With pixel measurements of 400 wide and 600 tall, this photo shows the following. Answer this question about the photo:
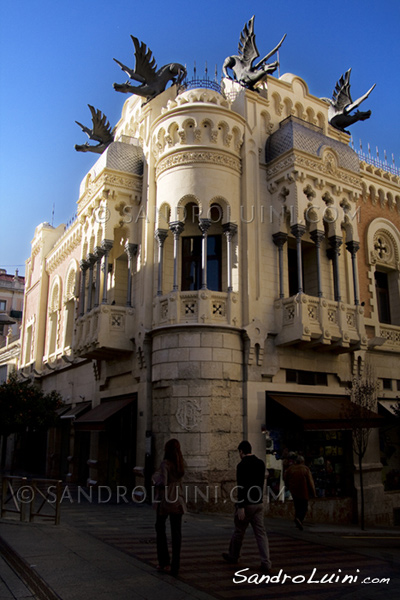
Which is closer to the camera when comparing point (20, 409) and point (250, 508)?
point (250, 508)

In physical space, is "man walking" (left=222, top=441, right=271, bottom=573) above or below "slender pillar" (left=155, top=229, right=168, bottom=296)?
below

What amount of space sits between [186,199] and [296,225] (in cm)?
343

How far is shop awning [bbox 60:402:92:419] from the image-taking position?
65.8 ft

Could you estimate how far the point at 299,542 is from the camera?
980cm

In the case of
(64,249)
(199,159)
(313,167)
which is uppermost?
(64,249)

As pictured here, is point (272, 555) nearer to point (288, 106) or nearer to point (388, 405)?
point (388, 405)

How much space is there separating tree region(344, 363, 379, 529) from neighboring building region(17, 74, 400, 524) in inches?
12.1

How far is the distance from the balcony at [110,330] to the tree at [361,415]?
695 centimetres

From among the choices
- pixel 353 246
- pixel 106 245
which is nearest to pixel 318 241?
pixel 353 246

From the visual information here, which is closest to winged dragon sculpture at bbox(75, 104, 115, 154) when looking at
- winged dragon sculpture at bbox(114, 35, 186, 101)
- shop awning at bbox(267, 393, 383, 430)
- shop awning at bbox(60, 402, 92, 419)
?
winged dragon sculpture at bbox(114, 35, 186, 101)

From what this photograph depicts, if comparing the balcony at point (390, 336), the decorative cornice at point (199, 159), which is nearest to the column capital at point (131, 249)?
the decorative cornice at point (199, 159)

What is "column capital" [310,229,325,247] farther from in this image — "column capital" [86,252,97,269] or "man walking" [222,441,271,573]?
"man walking" [222,441,271,573]

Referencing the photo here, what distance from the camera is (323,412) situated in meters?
14.7

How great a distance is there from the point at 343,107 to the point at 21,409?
53.1 ft
